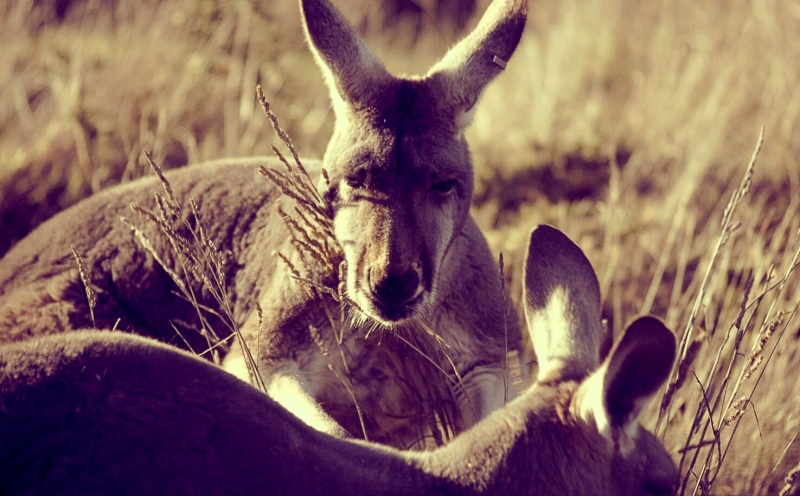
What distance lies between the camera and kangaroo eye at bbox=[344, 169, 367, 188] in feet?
12.8

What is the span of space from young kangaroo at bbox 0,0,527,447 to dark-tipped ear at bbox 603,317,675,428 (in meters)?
1.12

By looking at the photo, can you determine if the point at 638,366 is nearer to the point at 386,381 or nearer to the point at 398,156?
the point at 398,156

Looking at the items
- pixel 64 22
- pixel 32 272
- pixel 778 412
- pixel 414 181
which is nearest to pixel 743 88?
pixel 778 412

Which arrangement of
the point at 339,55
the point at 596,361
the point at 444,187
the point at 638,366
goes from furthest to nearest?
1. the point at 339,55
2. the point at 444,187
3. the point at 596,361
4. the point at 638,366

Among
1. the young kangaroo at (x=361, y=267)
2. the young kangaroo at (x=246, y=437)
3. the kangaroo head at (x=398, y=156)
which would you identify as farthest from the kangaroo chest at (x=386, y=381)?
the young kangaroo at (x=246, y=437)

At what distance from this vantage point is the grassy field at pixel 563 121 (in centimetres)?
612

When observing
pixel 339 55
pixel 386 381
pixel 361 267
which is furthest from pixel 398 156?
pixel 386 381

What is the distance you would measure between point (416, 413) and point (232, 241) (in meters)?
1.36

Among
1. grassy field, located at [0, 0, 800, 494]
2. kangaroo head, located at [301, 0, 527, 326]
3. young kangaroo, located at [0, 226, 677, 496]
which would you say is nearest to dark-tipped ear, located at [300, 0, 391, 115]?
kangaroo head, located at [301, 0, 527, 326]

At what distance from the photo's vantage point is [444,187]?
407 cm

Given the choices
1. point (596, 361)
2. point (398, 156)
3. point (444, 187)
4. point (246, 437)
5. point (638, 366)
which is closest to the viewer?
point (638, 366)

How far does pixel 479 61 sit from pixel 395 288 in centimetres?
121

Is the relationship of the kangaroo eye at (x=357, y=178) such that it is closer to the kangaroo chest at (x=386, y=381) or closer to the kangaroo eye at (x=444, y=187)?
the kangaroo eye at (x=444, y=187)

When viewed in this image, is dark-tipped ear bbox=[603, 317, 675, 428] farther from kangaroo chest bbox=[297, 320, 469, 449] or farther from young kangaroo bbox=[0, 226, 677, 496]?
kangaroo chest bbox=[297, 320, 469, 449]
